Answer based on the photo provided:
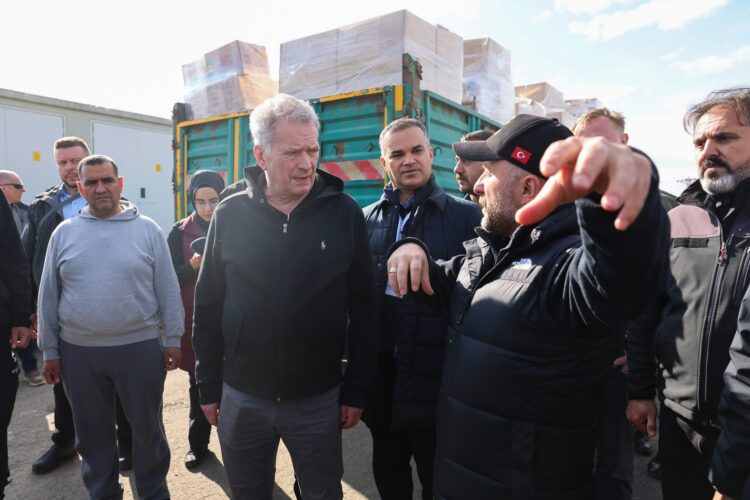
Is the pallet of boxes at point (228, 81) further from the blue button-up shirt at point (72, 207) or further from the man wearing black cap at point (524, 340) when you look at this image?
the man wearing black cap at point (524, 340)

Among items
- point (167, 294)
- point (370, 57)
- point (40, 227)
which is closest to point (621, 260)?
point (167, 294)

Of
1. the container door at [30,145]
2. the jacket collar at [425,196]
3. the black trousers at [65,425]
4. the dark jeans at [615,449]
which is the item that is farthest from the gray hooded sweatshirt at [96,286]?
the container door at [30,145]

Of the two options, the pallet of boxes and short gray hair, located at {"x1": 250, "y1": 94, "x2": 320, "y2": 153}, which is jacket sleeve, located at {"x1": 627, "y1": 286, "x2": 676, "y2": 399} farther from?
the pallet of boxes

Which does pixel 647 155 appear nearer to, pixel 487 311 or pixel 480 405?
pixel 487 311

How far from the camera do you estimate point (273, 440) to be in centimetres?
184

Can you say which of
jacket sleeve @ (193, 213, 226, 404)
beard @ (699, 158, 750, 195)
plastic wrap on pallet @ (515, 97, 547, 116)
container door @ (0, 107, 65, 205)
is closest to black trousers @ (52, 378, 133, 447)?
jacket sleeve @ (193, 213, 226, 404)

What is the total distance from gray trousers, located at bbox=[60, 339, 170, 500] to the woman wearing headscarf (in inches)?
23.5

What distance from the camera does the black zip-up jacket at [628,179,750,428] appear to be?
1498 millimetres

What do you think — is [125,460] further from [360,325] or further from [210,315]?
[360,325]

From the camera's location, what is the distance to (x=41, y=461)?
9.37 ft

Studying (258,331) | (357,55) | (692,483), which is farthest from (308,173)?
(357,55)

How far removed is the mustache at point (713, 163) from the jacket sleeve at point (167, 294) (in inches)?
110

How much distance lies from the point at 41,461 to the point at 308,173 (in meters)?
2.90

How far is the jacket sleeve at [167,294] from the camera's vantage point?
8.16ft
